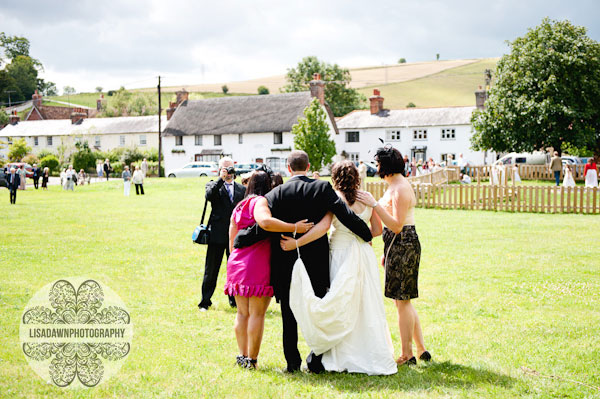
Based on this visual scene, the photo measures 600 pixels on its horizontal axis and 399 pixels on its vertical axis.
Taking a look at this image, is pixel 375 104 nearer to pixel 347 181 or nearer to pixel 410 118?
pixel 410 118

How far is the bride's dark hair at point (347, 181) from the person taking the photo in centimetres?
562

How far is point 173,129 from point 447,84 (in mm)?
80086

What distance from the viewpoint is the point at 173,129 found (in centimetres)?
7094

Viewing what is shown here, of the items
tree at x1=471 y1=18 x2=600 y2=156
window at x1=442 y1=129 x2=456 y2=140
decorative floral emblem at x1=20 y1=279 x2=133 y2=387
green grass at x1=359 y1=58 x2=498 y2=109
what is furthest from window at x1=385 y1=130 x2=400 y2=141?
decorative floral emblem at x1=20 y1=279 x2=133 y2=387

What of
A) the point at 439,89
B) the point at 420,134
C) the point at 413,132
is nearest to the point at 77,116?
the point at 413,132

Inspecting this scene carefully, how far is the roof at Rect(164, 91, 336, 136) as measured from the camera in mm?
67438

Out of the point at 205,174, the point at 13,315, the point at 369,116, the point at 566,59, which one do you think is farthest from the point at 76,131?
the point at 13,315

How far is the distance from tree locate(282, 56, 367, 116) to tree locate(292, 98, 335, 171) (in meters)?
34.2

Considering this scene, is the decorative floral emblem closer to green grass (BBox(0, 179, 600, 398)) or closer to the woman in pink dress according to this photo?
green grass (BBox(0, 179, 600, 398))

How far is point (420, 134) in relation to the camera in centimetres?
6825

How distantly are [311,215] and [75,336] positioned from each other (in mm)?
3226

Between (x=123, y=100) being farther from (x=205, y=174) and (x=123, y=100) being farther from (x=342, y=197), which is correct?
(x=342, y=197)

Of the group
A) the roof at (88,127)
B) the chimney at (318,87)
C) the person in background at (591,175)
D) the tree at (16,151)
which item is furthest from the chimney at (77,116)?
the person in background at (591,175)

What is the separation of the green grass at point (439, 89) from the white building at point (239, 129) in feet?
163
